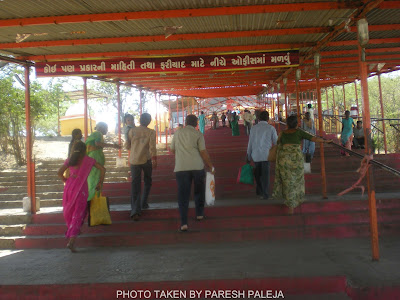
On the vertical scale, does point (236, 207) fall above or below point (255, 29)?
below

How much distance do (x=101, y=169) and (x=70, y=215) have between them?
82cm

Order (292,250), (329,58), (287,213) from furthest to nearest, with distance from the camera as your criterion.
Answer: (329,58), (287,213), (292,250)

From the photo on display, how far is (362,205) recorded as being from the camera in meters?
6.42

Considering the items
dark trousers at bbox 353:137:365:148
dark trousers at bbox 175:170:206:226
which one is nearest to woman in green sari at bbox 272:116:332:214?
dark trousers at bbox 175:170:206:226

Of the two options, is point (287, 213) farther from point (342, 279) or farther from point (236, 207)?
point (342, 279)

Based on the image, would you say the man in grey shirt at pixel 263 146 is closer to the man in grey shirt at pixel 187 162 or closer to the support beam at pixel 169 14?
the man in grey shirt at pixel 187 162

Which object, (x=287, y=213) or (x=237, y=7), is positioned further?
(x=287, y=213)

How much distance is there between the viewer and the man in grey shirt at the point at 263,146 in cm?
688

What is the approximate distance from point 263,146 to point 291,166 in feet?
3.25

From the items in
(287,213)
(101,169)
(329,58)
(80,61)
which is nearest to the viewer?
(101,169)

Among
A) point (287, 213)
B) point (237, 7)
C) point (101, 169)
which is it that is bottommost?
point (287, 213)

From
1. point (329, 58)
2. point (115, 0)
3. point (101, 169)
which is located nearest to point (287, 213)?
point (101, 169)

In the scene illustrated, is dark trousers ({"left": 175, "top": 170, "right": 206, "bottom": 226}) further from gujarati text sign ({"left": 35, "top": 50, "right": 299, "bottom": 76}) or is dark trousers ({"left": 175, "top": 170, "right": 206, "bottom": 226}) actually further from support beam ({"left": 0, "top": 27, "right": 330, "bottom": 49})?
gujarati text sign ({"left": 35, "top": 50, "right": 299, "bottom": 76})

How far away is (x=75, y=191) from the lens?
5.54 metres
